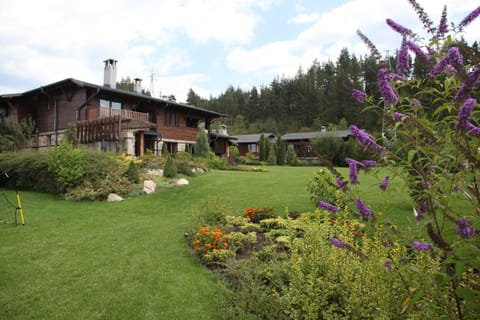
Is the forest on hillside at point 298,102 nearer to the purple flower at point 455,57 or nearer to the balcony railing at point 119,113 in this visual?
the balcony railing at point 119,113

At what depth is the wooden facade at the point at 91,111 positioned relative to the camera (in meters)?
18.8

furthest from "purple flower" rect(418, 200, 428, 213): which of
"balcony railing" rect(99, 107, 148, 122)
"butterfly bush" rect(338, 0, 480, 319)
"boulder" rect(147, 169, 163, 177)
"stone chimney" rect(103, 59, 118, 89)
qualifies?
"stone chimney" rect(103, 59, 118, 89)

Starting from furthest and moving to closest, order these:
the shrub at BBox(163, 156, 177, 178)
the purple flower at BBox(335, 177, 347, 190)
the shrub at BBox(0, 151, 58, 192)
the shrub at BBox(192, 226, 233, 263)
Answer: the shrub at BBox(163, 156, 177, 178) < the shrub at BBox(0, 151, 58, 192) < the shrub at BBox(192, 226, 233, 263) < the purple flower at BBox(335, 177, 347, 190)

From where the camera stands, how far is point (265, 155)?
30734 mm

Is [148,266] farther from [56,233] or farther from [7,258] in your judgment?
[56,233]

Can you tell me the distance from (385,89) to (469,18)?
50 centimetres

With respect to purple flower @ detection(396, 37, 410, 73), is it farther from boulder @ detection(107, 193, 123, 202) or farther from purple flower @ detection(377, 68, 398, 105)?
boulder @ detection(107, 193, 123, 202)

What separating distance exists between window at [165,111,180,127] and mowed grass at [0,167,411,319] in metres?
14.7

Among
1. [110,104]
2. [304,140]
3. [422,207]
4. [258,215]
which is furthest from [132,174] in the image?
[304,140]

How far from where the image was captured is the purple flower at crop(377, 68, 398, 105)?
1.38 m

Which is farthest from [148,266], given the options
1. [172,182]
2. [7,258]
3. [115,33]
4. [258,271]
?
[115,33]

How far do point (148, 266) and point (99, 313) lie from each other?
1.27 meters

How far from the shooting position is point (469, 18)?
139 cm

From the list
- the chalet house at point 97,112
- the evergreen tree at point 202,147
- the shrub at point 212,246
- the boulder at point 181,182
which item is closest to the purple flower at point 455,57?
the shrub at point 212,246
